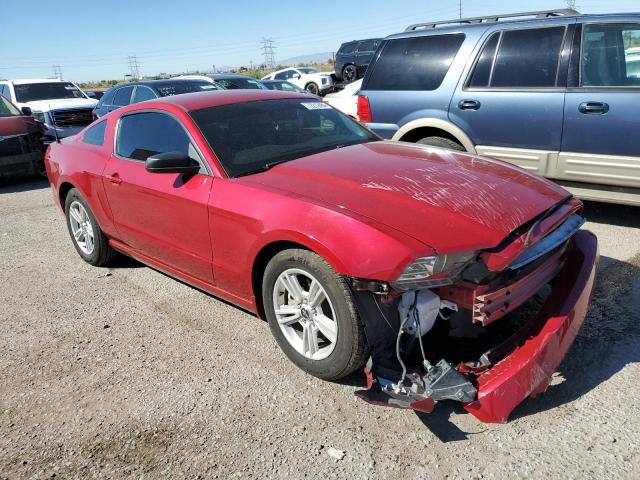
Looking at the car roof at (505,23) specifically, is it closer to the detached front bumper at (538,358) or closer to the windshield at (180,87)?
the detached front bumper at (538,358)

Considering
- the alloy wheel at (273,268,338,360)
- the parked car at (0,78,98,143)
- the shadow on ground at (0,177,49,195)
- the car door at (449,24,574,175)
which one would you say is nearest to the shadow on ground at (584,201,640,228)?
the car door at (449,24,574,175)

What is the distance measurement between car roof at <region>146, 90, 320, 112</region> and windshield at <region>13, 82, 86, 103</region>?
1136 cm

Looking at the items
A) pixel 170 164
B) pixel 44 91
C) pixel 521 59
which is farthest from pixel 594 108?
pixel 44 91

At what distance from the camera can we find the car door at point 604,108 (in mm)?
4656

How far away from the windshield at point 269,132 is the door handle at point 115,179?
904mm

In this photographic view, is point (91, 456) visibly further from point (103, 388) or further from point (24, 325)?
point (24, 325)

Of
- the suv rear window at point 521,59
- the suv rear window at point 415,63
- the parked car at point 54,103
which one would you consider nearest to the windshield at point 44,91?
the parked car at point 54,103

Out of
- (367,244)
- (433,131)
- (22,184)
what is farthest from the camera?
(22,184)

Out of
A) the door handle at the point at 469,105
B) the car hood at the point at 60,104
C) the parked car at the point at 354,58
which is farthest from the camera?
the parked car at the point at 354,58

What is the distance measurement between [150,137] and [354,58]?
852 inches

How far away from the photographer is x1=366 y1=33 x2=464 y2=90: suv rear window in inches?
225

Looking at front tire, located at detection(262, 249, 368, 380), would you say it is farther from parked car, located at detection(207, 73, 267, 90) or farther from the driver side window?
parked car, located at detection(207, 73, 267, 90)

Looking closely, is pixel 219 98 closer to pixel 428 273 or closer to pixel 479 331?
pixel 428 273

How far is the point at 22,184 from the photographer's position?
33.2 ft
